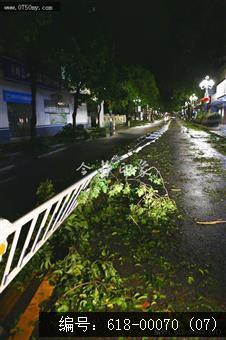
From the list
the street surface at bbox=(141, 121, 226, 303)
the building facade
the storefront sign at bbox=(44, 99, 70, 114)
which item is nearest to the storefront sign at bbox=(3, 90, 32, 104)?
the building facade

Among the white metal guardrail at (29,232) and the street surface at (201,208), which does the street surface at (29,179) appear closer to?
the white metal guardrail at (29,232)

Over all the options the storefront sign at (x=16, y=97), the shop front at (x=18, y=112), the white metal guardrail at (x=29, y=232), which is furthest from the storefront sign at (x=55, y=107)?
the white metal guardrail at (x=29, y=232)

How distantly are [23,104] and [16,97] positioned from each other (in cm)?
273

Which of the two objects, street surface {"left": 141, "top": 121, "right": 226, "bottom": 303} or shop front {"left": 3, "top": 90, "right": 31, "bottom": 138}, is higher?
shop front {"left": 3, "top": 90, "right": 31, "bottom": 138}

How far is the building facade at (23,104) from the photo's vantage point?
72.8ft

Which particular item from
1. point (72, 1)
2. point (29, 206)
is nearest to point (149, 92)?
point (72, 1)

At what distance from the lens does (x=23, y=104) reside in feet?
86.6

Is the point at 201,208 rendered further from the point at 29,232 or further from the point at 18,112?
the point at 18,112

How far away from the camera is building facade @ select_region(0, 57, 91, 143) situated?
2219 centimetres

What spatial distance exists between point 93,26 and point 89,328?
2347cm

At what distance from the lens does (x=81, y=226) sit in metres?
4.93

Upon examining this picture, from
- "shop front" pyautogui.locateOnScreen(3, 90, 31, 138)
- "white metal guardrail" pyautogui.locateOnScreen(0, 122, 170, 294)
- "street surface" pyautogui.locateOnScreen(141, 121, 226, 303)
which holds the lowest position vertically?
"street surface" pyautogui.locateOnScreen(141, 121, 226, 303)

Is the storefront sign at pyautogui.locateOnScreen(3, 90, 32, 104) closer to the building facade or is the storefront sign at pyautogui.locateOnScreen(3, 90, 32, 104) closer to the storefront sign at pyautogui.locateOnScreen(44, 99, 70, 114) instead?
the building facade

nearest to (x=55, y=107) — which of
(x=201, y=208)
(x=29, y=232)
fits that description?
(x=201, y=208)
